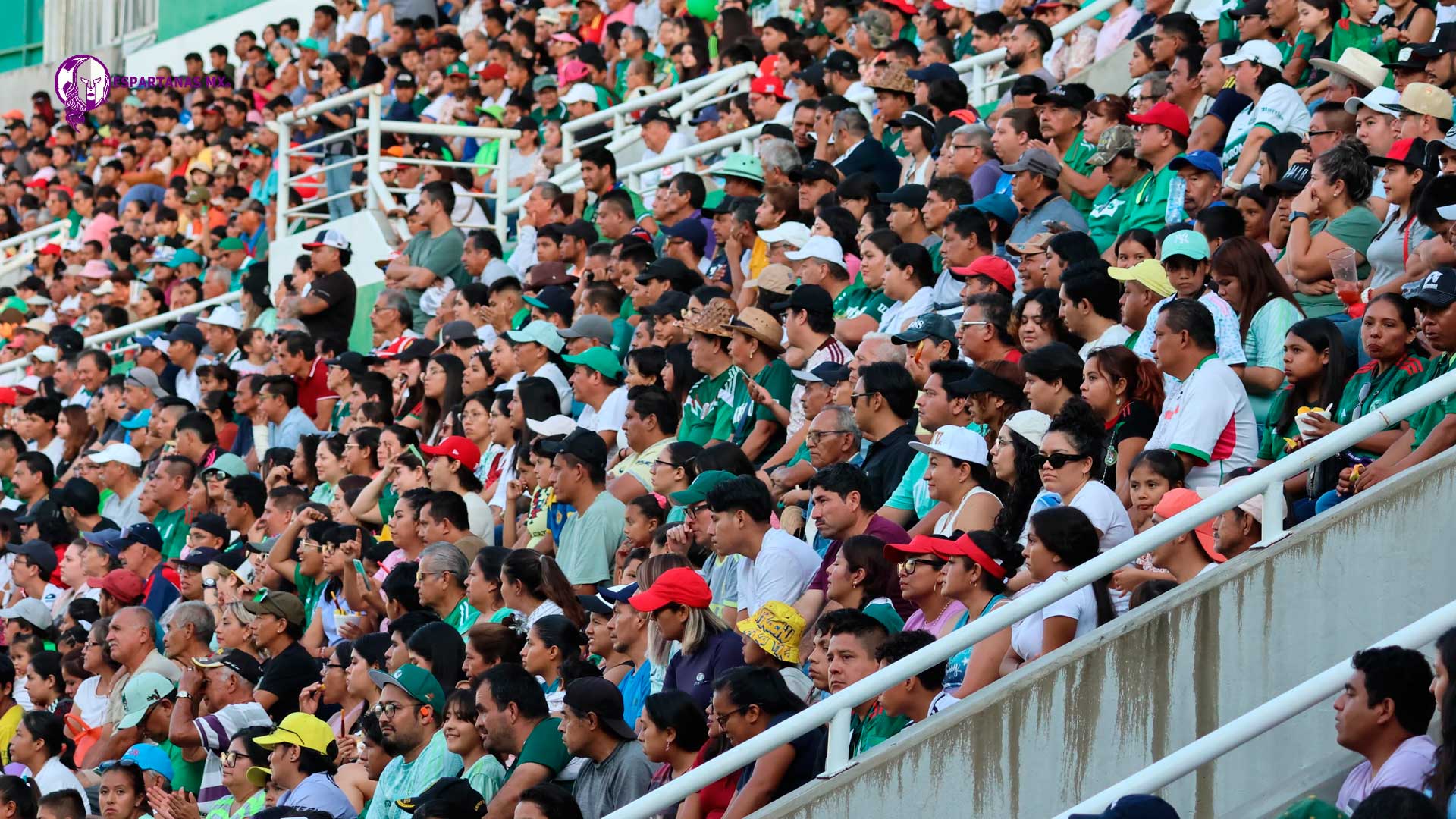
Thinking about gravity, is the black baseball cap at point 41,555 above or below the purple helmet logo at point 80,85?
above

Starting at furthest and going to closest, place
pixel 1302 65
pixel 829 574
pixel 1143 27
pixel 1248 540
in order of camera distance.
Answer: pixel 1143 27, pixel 1302 65, pixel 829 574, pixel 1248 540

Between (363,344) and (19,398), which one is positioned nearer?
(363,344)

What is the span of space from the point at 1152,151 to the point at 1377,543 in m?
4.22

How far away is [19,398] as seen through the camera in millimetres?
17766

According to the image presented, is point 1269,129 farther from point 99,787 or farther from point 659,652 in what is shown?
point 99,787

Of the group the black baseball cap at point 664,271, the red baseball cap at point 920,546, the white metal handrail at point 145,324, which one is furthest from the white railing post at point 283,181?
the red baseball cap at point 920,546

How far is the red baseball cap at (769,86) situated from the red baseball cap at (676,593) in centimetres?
776

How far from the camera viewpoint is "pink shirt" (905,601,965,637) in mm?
7273

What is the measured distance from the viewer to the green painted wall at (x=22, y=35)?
96.7 ft

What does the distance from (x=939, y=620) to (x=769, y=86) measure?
832 centimetres

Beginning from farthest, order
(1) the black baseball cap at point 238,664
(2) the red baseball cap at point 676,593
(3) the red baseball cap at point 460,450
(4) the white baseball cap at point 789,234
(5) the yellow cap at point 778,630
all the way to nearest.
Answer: (4) the white baseball cap at point 789,234, (3) the red baseball cap at point 460,450, (1) the black baseball cap at point 238,664, (2) the red baseball cap at point 676,593, (5) the yellow cap at point 778,630

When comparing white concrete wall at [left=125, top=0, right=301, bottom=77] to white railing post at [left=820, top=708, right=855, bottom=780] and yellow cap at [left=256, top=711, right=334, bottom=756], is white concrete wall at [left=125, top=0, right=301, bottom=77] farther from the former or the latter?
white railing post at [left=820, top=708, right=855, bottom=780]

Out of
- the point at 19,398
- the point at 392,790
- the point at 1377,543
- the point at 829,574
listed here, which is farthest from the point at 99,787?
the point at 19,398

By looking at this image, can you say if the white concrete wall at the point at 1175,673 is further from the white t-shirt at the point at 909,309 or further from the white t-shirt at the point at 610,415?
the white t-shirt at the point at 610,415
